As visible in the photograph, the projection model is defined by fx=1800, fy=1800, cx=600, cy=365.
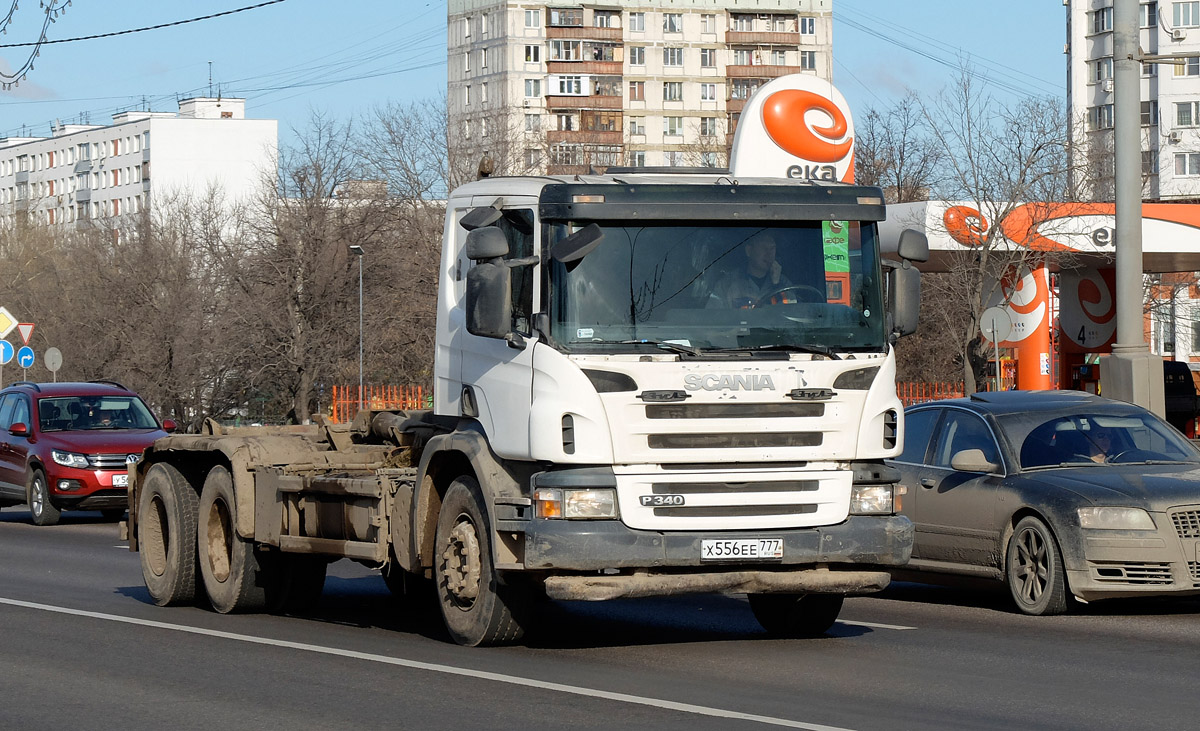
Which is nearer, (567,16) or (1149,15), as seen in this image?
(1149,15)

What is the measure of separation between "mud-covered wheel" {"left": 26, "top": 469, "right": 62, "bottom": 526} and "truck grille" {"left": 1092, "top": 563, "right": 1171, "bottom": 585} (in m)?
16.1

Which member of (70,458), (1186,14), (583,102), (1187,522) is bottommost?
(1187,522)

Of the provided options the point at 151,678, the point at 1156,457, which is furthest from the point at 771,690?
the point at 1156,457

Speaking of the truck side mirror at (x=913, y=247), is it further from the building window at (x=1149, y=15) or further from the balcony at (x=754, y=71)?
the balcony at (x=754, y=71)

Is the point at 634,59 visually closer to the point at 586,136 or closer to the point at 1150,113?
the point at 586,136

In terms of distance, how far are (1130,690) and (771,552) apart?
206cm

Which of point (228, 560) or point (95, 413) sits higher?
point (95, 413)

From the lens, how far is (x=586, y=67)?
13038cm

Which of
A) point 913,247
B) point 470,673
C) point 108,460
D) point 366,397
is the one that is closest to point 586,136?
point 366,397

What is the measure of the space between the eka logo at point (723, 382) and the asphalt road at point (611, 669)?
1517 millimetres

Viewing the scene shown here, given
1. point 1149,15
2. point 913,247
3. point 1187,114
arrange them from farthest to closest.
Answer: point 1149,15, point 1187,114, point 913,247

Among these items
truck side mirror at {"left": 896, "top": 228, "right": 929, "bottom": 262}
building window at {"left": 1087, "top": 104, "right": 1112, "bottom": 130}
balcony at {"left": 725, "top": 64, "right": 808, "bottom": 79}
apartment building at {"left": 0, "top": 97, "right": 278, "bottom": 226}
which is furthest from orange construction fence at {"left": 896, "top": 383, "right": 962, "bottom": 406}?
balcony at {"left": 725, "top": 64, "right": 808, "bottom": 79}

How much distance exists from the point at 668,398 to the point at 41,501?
1644 cm

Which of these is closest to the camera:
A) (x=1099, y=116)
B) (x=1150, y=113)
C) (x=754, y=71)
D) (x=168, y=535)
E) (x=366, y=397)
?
(x=168, y=535)
